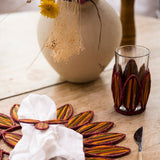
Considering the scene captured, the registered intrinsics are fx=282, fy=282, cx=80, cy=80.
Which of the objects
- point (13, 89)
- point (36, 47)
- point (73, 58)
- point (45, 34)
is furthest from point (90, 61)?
point (36, 47)

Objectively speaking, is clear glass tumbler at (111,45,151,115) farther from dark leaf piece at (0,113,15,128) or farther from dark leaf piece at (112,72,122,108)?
dark leaf piece at (0,113,15,128)

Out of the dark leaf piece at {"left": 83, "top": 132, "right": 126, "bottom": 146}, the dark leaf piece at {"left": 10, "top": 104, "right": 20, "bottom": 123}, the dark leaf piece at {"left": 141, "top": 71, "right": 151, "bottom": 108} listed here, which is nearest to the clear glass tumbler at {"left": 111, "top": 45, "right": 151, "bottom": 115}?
the dark leaf piece at {"left": 141, "top": 71, "right": 151, "bottom": 108}

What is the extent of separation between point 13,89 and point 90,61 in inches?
11.3

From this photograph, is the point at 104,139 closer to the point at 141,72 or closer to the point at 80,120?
the point at 80,120

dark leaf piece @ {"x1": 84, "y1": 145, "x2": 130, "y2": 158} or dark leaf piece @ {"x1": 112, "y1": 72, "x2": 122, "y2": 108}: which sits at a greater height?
dark leaf piece @ {"x1": 112, "y1": 72, "x2": 122, "y2": 108}

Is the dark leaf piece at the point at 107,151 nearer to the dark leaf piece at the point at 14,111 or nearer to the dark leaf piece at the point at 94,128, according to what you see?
the dark leaf piece at the point at 94,128

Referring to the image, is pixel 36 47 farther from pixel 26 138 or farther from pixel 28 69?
pixel 26 138

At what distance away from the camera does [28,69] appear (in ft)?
3.61

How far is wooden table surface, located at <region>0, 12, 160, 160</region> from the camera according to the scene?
2.47 ft

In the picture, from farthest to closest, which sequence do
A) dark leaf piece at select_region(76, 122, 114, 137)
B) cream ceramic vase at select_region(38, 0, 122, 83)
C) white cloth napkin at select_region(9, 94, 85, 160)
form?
cream ceramic vase at select_region(38, 0, 122, 83) < dark leaf piece at select_region(76, 122, 114, 137) < white cloth napkin at select_region(9, 94, 85, 160)

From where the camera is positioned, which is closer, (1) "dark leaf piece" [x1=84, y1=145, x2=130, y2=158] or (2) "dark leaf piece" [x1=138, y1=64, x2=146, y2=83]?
(1) "dark leaf piece" [x1=84, y1=145, x2=130, y2=158]

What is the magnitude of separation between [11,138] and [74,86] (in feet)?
1.09

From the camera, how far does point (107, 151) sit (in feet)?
2.16

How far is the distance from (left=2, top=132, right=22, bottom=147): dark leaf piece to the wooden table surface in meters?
0.02
